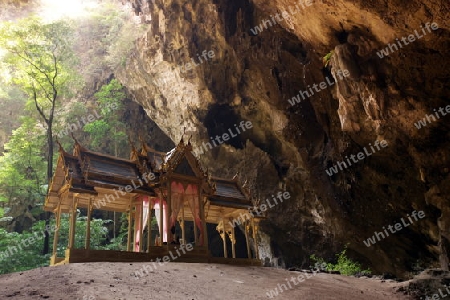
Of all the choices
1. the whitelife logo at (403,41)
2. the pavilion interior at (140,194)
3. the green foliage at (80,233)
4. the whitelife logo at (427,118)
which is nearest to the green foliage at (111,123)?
the green foliage at (80,233)

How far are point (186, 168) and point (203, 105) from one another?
30.6 ft

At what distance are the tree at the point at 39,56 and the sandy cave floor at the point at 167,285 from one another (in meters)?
13.9

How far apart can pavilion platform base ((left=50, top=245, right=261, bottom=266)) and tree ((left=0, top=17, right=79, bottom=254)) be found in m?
11.7

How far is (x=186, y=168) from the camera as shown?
44.0ft

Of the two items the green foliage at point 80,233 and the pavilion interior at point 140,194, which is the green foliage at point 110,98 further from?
the pavilion interior at point 140,194

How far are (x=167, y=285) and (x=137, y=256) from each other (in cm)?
395

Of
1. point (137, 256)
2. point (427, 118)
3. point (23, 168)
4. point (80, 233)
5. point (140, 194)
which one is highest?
point (23, 168)

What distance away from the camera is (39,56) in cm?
2167

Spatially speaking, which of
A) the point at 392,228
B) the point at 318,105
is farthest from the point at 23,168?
the point at 392,228

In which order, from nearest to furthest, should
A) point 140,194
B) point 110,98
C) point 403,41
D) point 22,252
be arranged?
1. point 403,41
2. point 140,194
3. point 22,252
4. point 110,98

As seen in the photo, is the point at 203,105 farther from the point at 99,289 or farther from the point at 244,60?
the point at 99,289

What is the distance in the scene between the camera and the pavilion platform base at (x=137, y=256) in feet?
33.3

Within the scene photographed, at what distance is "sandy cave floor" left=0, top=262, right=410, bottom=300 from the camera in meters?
6.36

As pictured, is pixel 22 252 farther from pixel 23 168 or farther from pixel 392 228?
pixel 392 228
